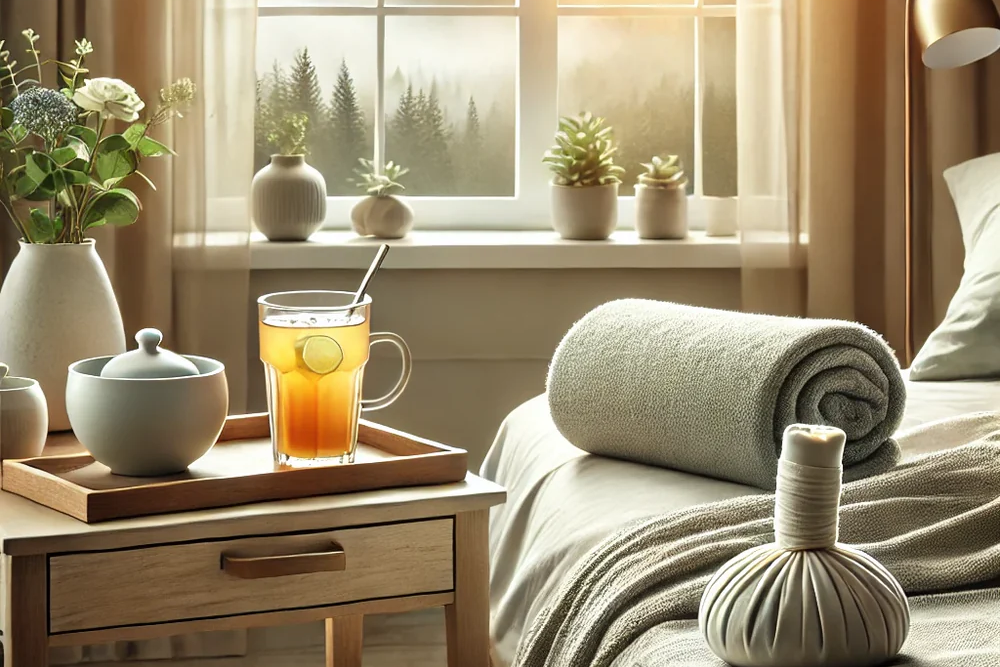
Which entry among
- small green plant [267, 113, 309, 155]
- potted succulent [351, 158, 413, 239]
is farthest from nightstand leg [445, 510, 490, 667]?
small green plant [267, 113, 309, 155]

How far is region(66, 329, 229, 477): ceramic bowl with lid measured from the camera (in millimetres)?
1187

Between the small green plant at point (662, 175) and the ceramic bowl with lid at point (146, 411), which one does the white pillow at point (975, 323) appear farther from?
the ceramic bowl with lid at point (146, 411)

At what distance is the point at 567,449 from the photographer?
1398 mm

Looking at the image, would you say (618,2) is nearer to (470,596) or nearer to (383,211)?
(383,211)

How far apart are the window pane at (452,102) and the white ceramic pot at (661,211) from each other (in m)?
0.32

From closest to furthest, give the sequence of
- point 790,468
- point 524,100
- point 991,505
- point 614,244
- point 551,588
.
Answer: point 790,468, point 991,505, point 551,588, point 614,244, point 524,100

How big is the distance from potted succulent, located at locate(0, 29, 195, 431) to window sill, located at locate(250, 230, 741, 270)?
706mm

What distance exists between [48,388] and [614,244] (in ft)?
3.71

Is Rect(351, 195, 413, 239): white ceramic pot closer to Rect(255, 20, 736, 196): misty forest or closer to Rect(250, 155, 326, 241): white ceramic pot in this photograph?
Rect(250, 155, 326, 241): white ceramic pot

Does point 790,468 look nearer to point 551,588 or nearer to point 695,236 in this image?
point 551,588

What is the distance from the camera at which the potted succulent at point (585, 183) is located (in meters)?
2.34

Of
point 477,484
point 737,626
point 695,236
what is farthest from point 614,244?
point 737,626

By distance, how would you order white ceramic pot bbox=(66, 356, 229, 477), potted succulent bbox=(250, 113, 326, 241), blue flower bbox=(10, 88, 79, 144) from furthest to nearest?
potted succulent bbox=(250, 113, 326, 241), blue flower bbox=(10, 88, 79, 144), white ceramic pot bbox=(66, 356, 229, 477)

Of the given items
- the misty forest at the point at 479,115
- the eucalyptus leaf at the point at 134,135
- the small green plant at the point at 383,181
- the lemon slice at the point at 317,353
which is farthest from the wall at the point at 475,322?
the lemon slice at the point at 317,353
